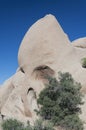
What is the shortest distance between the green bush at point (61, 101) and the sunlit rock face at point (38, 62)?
13.9 ft

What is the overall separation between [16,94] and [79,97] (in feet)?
29.3

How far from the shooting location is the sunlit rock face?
29433mm

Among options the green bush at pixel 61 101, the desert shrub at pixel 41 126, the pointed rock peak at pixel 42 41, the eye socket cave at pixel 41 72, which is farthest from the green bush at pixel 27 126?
the pointed rock peak at pixel 42 41

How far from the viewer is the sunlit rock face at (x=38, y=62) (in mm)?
29433

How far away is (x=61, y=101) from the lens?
23328 mm

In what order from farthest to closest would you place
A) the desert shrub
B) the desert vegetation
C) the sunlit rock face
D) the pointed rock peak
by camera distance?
the pointed rock peak < the sunlit rock face < the desert vegetation < the desert shrub

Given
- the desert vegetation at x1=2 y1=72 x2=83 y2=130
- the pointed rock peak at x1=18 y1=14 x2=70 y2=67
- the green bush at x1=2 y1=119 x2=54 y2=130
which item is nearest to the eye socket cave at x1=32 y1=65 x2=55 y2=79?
the pointed rock peak at x1=18 y1=14 x2=70 y2=67

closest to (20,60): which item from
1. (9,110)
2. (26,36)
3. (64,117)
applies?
(26,36)

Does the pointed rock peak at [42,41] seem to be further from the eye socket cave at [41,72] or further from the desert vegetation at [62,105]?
the desert vegetation at [62,105]

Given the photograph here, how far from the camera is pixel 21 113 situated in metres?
29.9

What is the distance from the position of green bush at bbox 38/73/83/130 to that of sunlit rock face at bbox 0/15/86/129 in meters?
4.24

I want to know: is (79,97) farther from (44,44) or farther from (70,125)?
(44,44)

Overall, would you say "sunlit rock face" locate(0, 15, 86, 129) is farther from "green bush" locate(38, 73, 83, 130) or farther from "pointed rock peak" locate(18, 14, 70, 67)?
"green bush" locate(38, 73, 83, 130)

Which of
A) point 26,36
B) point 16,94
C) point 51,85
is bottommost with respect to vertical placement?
point 51,85
